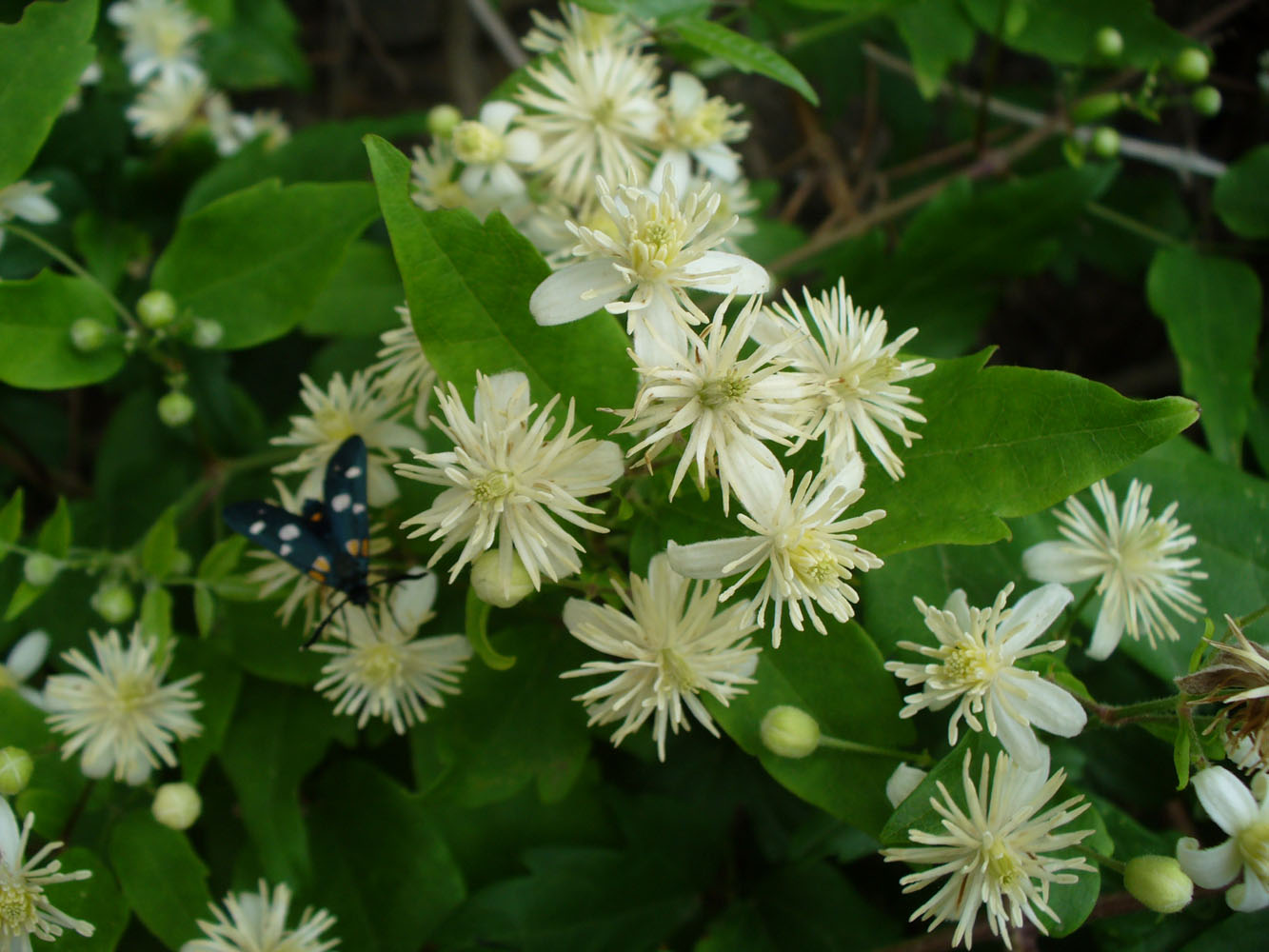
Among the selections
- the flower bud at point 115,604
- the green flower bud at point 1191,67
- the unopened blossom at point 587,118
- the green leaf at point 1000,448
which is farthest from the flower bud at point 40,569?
the green flower bud at point 1191,67

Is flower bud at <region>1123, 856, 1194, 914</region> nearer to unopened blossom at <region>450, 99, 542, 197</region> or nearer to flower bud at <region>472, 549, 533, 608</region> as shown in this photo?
flower bud at <region>472, 549, 533, 608</region>

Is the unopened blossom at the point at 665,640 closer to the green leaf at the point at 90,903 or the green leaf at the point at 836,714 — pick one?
the green leaf at the point at 836,714

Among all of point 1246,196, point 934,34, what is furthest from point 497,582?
point 1246,196

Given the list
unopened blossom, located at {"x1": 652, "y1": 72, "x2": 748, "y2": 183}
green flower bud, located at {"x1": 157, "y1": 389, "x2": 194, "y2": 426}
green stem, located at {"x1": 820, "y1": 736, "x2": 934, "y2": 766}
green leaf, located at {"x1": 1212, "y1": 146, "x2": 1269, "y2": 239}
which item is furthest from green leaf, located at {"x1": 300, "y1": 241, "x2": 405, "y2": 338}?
green leaf, located at {"x1": 1212, "y1": 146, "x2": 1269, "y2": 239}

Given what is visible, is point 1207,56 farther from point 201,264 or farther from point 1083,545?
point 201,264

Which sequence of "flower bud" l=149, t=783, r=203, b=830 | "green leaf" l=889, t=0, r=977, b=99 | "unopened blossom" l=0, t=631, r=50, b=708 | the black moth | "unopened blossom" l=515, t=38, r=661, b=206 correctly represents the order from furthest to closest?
"green leaf" l=889, t=0, r=977, b=99
"unopened blossom" l=0, t=631, r=50, b=708
"unopened blossom" l=515, t=38, r=661, b=206
"flower bud" l=149, t=783, r=203, b=830
the black moth

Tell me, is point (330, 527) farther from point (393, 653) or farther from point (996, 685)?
point (996, 685)

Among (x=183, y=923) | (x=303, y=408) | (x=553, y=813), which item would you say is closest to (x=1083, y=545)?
(x=553, y=813)
